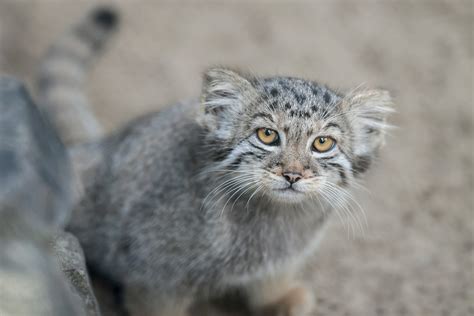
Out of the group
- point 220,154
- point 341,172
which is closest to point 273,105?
point 220,154

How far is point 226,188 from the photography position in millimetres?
3438

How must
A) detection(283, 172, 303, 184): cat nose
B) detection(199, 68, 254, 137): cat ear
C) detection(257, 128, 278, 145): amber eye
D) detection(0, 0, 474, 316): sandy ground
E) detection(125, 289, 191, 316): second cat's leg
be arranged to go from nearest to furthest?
detection(283, 172, 303, 184): cat nose < detection(257, 128, 278, 145): amber eye < detection(199, 68, 254, 137): cat ear < detection(125, 289, 191, 316): second cat's leg < detection(0, 0, 474, 316): sandy ground

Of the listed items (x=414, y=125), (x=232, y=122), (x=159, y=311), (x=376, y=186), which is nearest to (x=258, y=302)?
(x=159, y=311)

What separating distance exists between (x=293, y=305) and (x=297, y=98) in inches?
59.7

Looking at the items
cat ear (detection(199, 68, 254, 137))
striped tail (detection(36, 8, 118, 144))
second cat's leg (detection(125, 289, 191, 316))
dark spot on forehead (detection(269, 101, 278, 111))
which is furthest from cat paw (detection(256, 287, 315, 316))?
striped tail (detection(36, 8, 118, 144))

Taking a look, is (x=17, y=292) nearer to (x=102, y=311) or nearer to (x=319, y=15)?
(x=102, y=311)

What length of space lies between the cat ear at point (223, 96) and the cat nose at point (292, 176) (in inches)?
19.7

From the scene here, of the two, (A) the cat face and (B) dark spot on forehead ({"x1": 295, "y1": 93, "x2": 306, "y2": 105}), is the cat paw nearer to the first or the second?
(A) the cat face

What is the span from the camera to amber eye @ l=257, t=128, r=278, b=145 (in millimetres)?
3178

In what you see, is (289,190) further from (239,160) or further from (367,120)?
(367,120)

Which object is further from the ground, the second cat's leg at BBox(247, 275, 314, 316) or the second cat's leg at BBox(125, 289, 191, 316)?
the second cat's leg at BBox(247, 275, 314, 316)

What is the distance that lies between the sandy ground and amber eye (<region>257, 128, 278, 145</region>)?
1564 mm

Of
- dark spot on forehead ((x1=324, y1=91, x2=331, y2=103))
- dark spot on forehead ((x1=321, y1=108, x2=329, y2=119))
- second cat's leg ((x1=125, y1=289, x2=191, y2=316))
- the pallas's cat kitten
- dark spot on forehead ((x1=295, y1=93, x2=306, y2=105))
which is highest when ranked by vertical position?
dark spot on forehead ((x1=324, y1=91, x2=331, y2=103))

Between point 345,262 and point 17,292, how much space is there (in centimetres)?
310
